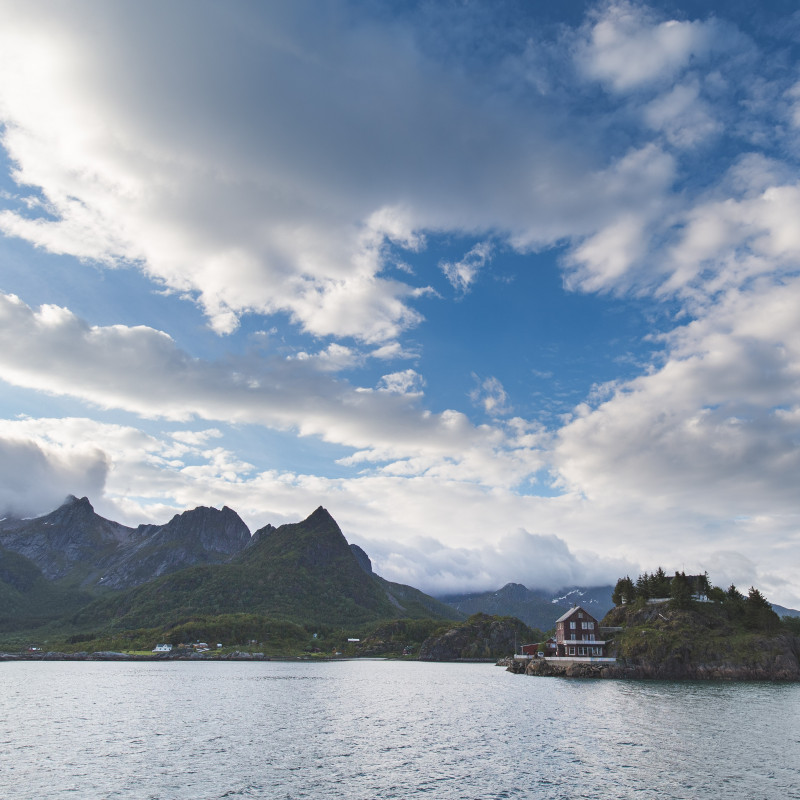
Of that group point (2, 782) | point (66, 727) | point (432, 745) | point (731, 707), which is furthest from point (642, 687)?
point (2, 782)

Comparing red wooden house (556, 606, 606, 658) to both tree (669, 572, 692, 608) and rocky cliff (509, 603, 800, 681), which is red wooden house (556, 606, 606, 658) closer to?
rocky cliff (509, 603, 800, 681)

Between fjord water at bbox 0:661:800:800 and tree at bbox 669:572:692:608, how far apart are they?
4677 centimetres

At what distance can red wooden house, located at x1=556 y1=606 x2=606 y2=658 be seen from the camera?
164750 mm

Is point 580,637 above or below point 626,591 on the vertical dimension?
below

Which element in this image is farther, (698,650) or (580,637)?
(580,637)

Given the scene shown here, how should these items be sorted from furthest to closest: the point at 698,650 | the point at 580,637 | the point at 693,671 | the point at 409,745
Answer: the point at 580,637 → the point at 698,650 → the point at 693,671 → the point at 409,745

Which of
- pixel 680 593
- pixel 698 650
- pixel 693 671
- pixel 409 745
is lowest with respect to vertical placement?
pixel 409 745

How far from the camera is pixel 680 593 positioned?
163500mm

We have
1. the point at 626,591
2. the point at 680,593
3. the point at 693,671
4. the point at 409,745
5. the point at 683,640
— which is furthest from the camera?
the point at 626,591

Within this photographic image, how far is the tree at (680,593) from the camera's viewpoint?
162 metres

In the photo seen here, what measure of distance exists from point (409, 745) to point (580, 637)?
121 m

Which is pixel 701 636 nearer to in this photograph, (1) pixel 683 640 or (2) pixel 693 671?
A: (1) pixel 683 640

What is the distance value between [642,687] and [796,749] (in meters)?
69.3

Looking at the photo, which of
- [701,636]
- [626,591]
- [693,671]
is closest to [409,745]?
[693,671]
